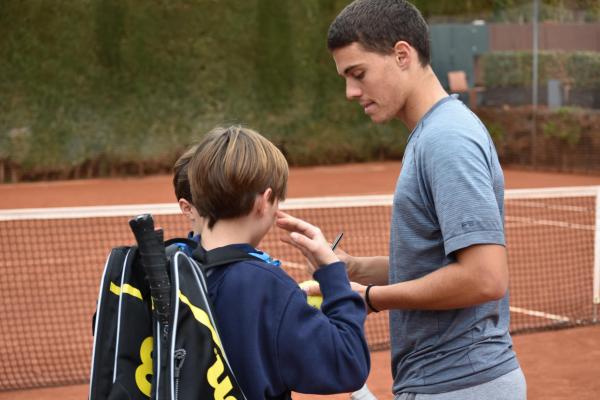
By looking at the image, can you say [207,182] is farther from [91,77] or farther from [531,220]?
[91,77]

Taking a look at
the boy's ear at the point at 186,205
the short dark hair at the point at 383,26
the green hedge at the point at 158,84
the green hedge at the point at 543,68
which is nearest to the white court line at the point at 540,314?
the boy's ear at the point at 186,205

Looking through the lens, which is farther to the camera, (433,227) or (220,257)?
(433,227)

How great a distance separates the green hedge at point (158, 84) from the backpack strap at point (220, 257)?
15839mm

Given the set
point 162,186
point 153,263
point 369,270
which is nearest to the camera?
point 153,263

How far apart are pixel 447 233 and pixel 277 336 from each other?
47 cm

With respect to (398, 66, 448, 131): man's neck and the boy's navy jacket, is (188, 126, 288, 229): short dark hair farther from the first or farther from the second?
(398, 66, 448, 131): man's neck

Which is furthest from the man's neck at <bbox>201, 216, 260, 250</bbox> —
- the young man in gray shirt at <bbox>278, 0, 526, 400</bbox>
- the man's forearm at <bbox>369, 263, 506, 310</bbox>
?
the man's forearm at <bbox>369, 263, 506, 310</bbox>

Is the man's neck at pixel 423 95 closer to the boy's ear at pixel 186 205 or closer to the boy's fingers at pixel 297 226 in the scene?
the boy's fingers at pixel 297 226

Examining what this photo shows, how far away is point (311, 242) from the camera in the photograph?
2.03m

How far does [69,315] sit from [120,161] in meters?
12.3

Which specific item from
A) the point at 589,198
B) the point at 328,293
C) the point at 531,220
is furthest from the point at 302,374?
the point at 589,198

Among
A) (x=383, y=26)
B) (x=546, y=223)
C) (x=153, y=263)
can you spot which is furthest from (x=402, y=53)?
(x=546, y=223)

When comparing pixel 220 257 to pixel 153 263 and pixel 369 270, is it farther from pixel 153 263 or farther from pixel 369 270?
pixel 369 270

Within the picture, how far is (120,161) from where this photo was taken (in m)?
19.6
